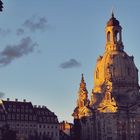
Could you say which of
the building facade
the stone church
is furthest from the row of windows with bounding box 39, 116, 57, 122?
the stone church

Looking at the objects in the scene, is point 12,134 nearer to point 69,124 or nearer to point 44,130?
point 44,130

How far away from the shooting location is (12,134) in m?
108

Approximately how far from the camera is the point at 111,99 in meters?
152

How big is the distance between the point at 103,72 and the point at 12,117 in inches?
1750

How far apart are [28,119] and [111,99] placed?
3344 centimetres

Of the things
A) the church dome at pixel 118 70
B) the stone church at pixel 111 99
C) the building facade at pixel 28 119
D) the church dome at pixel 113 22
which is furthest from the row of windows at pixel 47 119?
the church dome at pixel 113 22

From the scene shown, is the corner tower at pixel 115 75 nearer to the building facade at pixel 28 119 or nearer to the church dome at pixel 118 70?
the church dome at pixel 118 70

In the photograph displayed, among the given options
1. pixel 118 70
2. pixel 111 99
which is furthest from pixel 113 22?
pixel 111 99

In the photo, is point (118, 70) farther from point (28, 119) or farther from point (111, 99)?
point (28, 119)

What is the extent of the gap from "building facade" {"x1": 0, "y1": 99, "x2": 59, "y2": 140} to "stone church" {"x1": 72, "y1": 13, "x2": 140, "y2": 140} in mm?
18286

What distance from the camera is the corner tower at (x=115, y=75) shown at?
156 meters

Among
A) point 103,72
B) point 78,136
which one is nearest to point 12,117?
point 78,136

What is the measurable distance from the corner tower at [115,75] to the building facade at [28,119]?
25.2 metres

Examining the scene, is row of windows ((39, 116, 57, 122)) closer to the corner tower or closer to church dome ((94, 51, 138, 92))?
the corner tower
